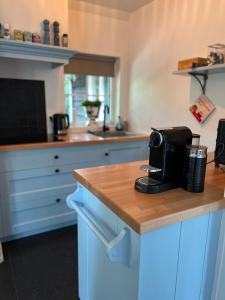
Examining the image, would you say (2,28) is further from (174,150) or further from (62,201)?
(174,150)

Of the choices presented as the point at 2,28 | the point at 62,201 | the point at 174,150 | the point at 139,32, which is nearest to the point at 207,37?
the point at 139,32

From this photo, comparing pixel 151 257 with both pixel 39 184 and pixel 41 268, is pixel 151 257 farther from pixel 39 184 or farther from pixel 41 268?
pixel 39 184

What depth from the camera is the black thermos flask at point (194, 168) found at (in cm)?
94

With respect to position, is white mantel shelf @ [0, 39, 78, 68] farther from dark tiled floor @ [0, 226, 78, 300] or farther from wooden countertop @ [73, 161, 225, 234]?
dark tiled floor @ [0, 226, 78, 300]

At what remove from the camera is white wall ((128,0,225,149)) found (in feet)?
6.58

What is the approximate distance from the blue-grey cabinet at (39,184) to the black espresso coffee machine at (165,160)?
134 cm

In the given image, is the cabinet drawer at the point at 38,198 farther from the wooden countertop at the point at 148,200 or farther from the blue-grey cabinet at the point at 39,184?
the wooden countertop at the point at 148,200

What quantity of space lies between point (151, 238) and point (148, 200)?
0.15 meters

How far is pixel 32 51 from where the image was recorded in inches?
80.9

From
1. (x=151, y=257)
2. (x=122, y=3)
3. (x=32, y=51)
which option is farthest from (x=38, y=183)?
(x=122, y=3)

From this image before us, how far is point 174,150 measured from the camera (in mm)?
959

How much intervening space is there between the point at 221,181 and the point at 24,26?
84.1 inches

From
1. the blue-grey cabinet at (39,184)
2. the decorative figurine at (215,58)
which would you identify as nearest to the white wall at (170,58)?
the decorative figurine at (215,58)

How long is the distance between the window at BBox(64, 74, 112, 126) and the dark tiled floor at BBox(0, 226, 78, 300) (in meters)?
1.50
